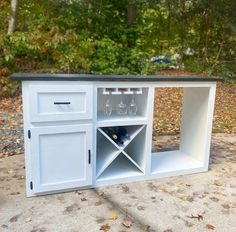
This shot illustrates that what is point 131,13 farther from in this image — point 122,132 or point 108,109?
point 122,132

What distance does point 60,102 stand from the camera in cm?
226

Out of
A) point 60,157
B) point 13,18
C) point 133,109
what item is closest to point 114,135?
point 133,109

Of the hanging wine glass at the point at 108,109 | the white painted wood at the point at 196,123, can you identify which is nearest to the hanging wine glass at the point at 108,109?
the hanging wine glass at the point at 108,109

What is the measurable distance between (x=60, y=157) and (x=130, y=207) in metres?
0.68

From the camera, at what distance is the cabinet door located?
7.55 ft

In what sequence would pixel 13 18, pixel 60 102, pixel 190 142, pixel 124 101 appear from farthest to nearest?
pixel 13 18
pixel 190 142
pixel 124 101
pixel 60 102

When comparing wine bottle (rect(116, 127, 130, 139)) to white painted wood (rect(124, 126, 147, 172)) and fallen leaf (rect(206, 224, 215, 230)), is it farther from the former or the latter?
fallen leaf (rect(206, 224, 215, 230))

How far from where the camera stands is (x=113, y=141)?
2.67 metres

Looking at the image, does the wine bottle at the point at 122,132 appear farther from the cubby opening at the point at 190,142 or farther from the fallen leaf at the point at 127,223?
the fallen leaf at the point at 127,223

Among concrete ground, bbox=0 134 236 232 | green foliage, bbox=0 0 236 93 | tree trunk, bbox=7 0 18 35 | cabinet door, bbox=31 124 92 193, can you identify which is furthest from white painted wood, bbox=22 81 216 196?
tree trunk, bbox=7 0 18 35

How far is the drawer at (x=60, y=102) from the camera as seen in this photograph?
85.8 inches

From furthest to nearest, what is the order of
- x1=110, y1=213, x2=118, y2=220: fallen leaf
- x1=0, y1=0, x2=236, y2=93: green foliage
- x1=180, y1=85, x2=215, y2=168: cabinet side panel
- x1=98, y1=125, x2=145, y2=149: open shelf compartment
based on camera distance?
x1=0, y1=0, x2=236, y2=93: green foliage → x1=180, y1=85, x2=215, y2=168: cabinet side panel → x1=98, y1=125, x2=145, y2=149: open shelf compartment → x1=110, y1=213, x2=118, y2=220: fallen leaf

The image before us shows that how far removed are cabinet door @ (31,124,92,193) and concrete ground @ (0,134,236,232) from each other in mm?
122

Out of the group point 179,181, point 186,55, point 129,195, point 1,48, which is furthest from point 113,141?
point 186,55
